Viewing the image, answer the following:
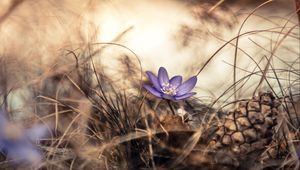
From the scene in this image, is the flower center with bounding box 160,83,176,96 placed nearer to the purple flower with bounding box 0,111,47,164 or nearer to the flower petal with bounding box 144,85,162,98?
the flower petal with bounding box 144,85,162,98

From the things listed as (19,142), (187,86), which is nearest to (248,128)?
(187,86)

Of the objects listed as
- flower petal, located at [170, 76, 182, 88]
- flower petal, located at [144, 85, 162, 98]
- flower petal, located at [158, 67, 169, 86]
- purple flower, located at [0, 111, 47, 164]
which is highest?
flower petal, located at [158, 67, 169, 86]

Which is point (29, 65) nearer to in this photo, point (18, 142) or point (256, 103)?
point (18, 142)

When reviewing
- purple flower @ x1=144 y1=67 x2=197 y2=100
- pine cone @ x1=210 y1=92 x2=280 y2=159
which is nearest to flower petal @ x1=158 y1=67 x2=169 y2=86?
purple flower @ x1=144 y1=67 x2=197 y2=100

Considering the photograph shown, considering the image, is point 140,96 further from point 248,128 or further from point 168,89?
point 248,128

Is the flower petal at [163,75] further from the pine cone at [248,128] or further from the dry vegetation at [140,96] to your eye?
the pine cone at [248,128]

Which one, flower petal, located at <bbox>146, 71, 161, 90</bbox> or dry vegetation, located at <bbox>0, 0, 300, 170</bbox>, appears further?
flower petal, located at <bbox>146, 71, 161, 90</bbox>
